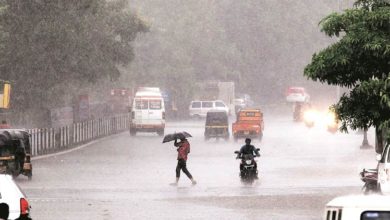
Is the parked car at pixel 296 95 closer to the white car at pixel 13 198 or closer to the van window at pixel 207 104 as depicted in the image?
the van window at pixel 207 104

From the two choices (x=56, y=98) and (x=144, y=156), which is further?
(x=56, y=98)

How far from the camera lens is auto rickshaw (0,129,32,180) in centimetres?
3488

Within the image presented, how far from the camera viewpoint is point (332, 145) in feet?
206

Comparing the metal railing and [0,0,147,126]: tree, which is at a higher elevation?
[0,0,147,126]: tree

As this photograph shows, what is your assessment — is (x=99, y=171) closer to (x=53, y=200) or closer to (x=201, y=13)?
(x=53, y=200)

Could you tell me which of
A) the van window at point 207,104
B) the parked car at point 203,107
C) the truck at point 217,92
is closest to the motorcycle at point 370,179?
the parked car at point 203,107

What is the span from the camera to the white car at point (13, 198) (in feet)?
49.4

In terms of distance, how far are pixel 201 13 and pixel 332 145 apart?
70.4 m

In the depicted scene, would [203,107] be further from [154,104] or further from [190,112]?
[154,104]

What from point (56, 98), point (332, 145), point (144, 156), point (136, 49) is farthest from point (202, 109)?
point (144, 156)

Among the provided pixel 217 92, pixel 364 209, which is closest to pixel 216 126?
pixel 217 92

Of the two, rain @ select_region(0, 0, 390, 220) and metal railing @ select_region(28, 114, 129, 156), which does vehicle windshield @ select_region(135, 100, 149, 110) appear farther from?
metal railing @ select_region(28, 114, 129, 156)

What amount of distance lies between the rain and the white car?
0.09 feet

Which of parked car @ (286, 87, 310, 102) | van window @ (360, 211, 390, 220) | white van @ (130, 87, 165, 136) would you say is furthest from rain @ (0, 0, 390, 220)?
parked car @ (286, 87, 310, 102)
